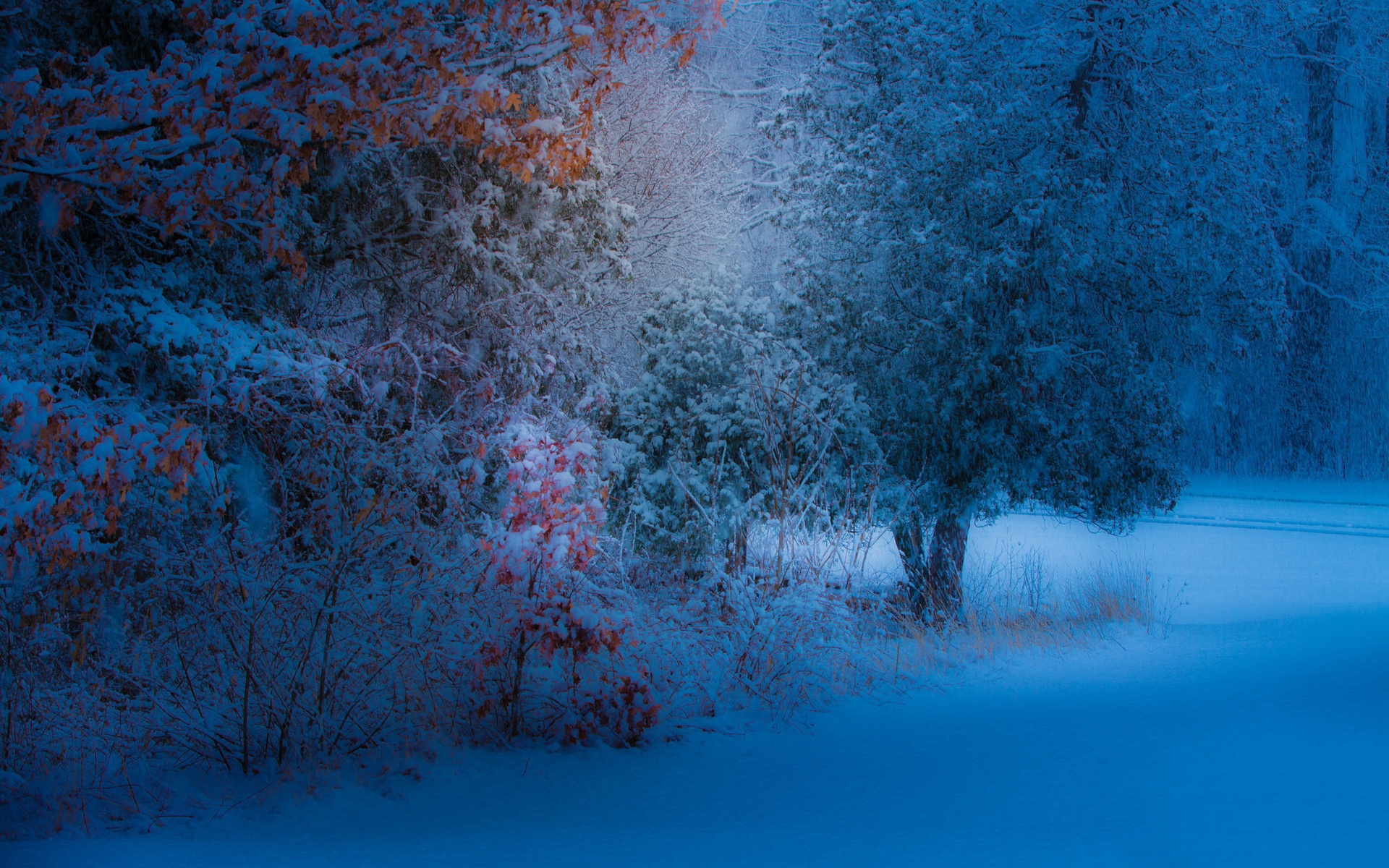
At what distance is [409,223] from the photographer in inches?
291

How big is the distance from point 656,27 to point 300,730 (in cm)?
448

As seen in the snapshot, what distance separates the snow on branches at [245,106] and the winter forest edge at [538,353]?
1.0 inches

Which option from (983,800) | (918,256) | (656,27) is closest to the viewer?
(983,800)

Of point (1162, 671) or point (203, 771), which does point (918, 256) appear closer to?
point (1162, 671)

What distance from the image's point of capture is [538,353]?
755 cm

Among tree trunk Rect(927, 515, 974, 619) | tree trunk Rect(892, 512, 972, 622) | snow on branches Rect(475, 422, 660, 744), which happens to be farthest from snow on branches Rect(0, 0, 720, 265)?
tree trunk Rect(927, 515, 974, 619)

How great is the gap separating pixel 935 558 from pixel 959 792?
5097 mm

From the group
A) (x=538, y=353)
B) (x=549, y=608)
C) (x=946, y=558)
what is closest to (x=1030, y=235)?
(x=946, y=558)

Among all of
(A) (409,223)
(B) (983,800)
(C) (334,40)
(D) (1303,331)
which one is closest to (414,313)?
(A) (409,223)

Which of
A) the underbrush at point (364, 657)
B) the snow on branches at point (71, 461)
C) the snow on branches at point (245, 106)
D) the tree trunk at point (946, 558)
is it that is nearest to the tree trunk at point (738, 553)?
the underbrush at point (364, 657)

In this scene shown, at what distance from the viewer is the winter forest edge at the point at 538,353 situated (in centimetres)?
434

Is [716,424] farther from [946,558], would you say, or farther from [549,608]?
[549,608]

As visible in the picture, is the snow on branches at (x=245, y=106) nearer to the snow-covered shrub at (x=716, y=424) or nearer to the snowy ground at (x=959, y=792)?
the snowy ground at (x=959, y=792)

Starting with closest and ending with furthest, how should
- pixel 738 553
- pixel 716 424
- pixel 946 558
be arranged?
pixel 738 553, pixel 716 424, pixel 946 558
